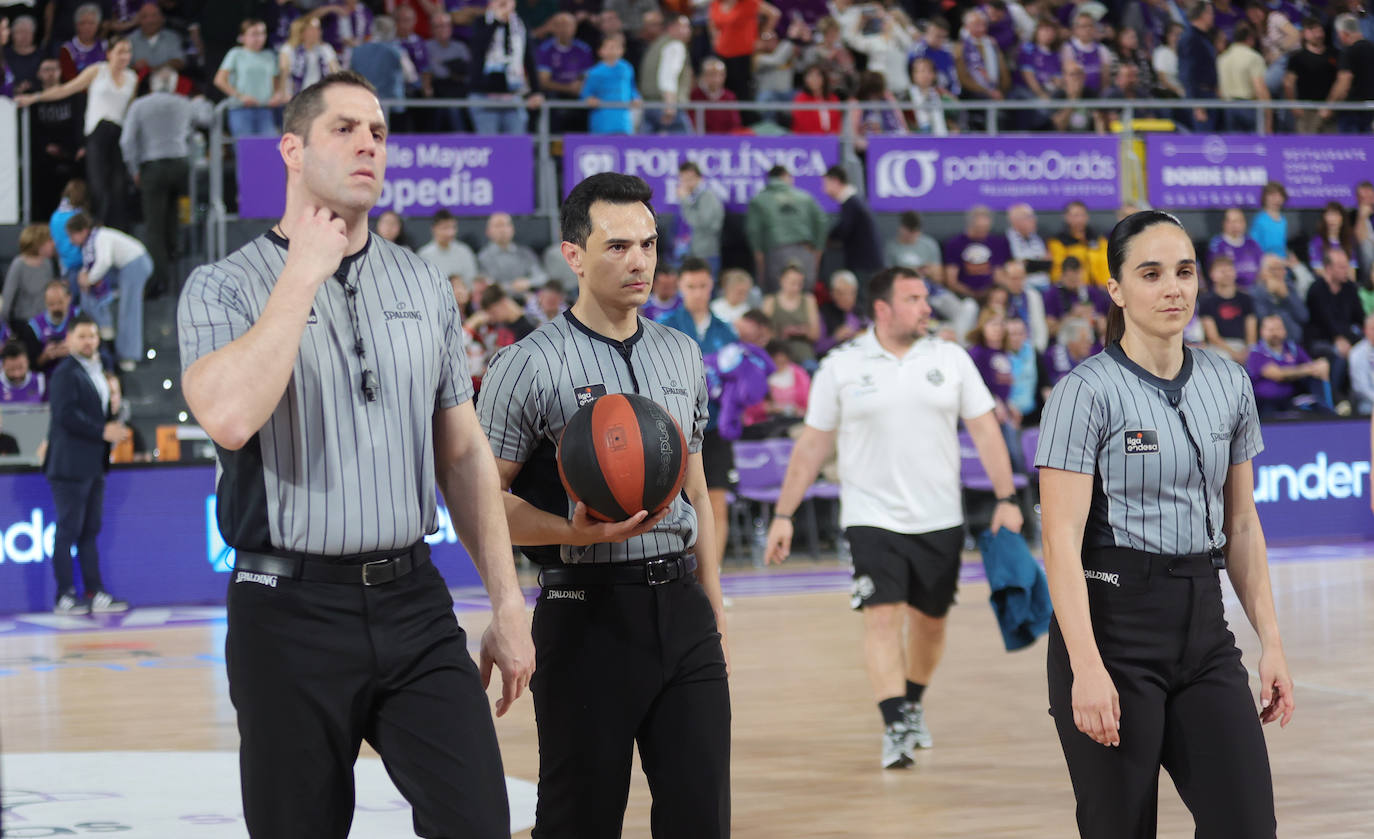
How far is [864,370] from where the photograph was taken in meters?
8.09

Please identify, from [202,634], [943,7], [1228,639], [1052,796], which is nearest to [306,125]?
[1228,639]

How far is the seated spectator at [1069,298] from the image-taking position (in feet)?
57.7

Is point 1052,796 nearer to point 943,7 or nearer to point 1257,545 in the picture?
point 1257,545

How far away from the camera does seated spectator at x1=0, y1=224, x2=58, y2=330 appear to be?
1520cm

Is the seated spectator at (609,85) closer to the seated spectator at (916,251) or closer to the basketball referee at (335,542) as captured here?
the seated spectator at (916,251)

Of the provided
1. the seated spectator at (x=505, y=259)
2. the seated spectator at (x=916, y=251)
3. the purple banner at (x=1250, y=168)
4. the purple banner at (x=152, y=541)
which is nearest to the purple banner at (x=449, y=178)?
the seated spectator at (x=505, y=259)

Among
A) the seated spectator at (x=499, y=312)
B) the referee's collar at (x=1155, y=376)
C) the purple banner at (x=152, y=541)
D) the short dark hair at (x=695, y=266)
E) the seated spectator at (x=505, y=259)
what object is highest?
the seated spectator at (x=505, y=259)

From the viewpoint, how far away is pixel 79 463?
12.8 metres

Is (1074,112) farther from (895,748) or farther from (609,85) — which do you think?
(895,748)

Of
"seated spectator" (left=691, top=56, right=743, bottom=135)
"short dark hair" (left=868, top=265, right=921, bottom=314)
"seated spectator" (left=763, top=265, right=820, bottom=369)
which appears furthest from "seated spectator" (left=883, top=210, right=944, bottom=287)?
"short dark hair" (left=868, top=265, right=921, bottom=314)

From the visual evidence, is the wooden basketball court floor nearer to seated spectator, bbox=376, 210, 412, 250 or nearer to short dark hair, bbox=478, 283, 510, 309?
short dark hair, bbox=478, 283, 510, 309

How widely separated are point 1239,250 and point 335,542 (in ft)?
55.7

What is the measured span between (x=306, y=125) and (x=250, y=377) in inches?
26.1

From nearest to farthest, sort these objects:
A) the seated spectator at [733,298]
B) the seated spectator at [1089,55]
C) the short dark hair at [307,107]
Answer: the short dark hair at [307,107]
the seated spectator at [733,298]
the seated spectator at [1089,55]
